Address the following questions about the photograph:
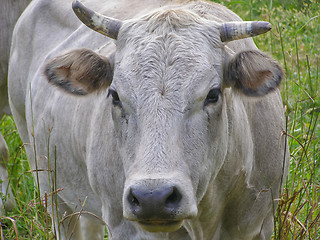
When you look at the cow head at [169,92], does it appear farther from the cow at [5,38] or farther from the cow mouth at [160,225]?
the cow at [5,38]

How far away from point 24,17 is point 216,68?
3.23 metres

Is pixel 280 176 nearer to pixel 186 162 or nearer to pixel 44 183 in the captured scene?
pixel 186 162

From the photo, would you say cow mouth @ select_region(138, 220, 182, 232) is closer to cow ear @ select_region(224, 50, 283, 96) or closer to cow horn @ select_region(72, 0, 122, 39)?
cow ear @ select_region(224, 50, 283, 96)

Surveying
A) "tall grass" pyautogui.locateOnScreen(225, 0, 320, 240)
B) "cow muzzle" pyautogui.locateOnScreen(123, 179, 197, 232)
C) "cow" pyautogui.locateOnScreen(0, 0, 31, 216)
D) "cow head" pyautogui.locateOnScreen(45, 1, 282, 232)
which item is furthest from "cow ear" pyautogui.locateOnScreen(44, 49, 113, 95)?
"cow" pyautogui.locateOnScreen(0, 0, 31, 216)

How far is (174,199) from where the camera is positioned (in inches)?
114

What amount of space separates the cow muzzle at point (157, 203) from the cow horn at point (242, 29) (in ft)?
3.20

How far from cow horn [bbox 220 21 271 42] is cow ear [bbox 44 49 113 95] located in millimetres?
681

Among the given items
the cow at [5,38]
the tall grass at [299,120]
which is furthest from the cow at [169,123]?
the cow at [5,38]

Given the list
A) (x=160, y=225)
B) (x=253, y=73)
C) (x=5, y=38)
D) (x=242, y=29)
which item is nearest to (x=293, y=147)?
(x=253, y=73)

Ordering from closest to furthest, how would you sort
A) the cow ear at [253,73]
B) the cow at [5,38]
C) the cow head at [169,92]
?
1. the cow head at [169,92]
2. the cow ear at [253,73]
3. the cow at [5,38]

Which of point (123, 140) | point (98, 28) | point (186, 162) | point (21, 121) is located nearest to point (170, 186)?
point (186, 162)

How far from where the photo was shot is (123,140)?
11.2 feet

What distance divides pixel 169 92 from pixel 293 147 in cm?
288

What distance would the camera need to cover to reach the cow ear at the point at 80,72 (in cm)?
370
